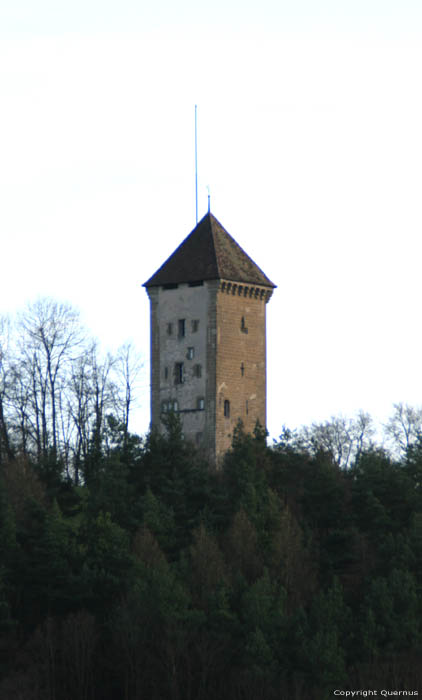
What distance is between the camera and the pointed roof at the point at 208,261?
298ft

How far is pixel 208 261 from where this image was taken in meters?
91.2

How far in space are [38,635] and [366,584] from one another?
1236 cm

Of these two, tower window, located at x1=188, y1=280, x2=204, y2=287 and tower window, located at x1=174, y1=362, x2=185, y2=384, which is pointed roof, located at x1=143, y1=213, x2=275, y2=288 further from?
tower window, located at x1=174, y1=362, x2=185, y2=384

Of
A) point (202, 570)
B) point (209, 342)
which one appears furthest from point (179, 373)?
point (202, 570)

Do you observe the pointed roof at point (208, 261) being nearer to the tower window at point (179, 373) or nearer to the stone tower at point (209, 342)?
the stone tower at point (209, 342)

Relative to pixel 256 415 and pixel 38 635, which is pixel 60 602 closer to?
pixel 38 635

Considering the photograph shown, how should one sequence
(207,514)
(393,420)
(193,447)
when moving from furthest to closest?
(393,420) → (193,447) → (207,514)

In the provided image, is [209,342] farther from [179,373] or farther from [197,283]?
[197,283]

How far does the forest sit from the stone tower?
11.0 feet

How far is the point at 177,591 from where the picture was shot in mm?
65812

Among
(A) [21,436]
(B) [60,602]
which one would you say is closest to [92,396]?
(A) [21,436]

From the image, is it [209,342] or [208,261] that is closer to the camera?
[209,342]

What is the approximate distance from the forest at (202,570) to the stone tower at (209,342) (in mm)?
3351

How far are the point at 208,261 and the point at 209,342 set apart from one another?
14.2 feet
